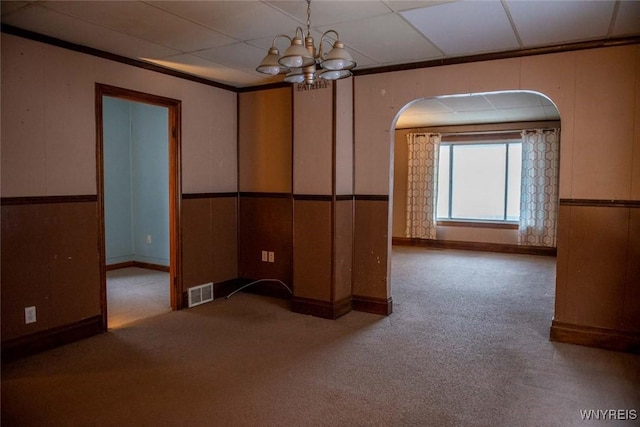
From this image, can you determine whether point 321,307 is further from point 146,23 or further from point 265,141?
point 146,23

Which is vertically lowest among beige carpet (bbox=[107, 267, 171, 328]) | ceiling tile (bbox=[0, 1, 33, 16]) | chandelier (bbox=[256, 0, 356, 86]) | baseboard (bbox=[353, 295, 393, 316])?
beige carpet (bbox=[107, 267, 171, 328])

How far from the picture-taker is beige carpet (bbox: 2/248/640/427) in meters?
2.51

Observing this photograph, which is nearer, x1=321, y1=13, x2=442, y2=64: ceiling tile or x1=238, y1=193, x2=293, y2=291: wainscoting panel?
x1=321, y1=13, x2=442, y2=64: ceiling tile

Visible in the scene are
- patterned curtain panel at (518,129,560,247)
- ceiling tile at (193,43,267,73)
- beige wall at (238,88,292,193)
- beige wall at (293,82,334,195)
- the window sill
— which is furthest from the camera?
the window sill

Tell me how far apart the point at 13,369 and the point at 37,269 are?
709mm

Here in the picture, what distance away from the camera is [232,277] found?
17.1ft

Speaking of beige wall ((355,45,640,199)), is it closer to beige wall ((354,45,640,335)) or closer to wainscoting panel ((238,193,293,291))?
beige wall ((354,45,640,335))

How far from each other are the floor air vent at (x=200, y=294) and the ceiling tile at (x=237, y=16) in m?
2.59

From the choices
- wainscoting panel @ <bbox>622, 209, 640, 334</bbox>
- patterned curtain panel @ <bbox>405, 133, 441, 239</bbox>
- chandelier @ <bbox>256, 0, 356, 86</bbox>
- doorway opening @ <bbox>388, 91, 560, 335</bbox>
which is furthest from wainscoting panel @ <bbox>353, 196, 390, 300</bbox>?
patterned curtain panel @ <bbox>405, 133, 441, 239</bbox>

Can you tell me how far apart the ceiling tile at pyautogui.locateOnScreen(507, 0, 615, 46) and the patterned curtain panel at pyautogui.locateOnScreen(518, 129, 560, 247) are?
14.8 feet

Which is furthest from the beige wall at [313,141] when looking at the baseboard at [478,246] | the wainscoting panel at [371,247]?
the baseboard at [478,246]

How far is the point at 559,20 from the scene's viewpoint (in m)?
3.00

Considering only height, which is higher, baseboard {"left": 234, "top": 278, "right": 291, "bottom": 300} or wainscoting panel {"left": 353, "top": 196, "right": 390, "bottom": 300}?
wainscoting panel {"left": 353, "top": 196, "right": 390, "bottom": 300}

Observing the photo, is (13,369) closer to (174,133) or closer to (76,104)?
(76,104)
